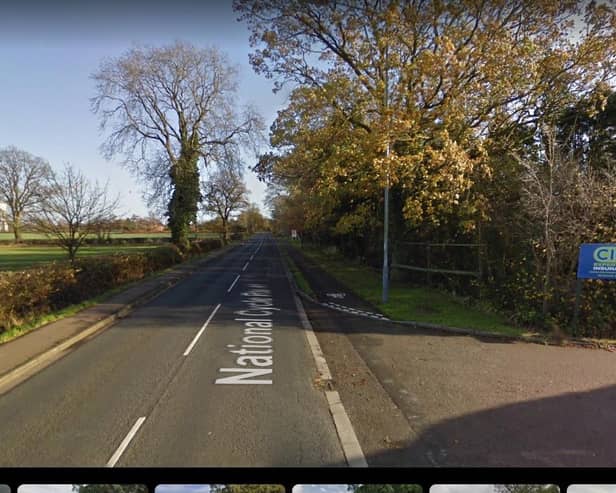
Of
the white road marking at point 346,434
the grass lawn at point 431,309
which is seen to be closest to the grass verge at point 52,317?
the white road marking at point 346,434

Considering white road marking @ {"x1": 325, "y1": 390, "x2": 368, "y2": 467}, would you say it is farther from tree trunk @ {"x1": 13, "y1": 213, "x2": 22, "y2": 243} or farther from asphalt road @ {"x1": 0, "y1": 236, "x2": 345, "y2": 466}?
tree trunk @ {"x1": 13, "y1": 213, "x2": 22, "y2": 243}

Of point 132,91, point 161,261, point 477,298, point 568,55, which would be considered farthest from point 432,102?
point 132,91

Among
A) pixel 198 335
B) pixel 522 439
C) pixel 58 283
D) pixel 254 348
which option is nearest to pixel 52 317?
pixel 58 283

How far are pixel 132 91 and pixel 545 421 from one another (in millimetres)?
28744

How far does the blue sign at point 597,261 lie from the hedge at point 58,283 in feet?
40.0

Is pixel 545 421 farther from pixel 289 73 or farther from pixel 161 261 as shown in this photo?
pixel 161 261

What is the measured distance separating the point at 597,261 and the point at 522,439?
5208 mm

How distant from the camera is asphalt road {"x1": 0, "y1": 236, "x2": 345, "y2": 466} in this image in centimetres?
342

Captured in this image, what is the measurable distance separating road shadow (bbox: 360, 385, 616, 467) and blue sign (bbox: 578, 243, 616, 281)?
11.4 ft

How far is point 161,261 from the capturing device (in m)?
21.0

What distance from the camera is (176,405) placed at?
4.41 metres

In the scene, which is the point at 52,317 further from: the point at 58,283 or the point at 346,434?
the point at 346,434

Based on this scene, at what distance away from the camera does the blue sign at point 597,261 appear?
693 cm

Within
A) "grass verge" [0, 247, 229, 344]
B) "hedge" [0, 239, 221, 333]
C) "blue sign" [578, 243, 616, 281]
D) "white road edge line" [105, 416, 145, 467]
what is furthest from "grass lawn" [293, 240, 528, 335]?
"hedge" [0, 239, 221, 333]
